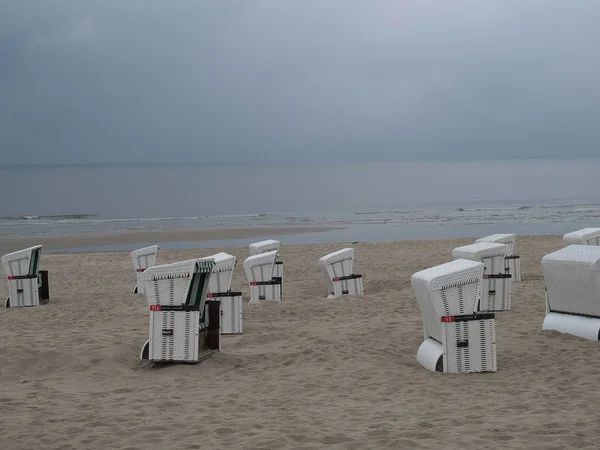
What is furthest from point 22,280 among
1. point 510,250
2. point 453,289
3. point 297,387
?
point 510,250

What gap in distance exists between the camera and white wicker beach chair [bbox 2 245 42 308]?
510 inches

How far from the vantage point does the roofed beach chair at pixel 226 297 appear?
9508 mm

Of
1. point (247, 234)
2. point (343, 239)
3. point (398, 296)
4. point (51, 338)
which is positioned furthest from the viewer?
point (247, 234)

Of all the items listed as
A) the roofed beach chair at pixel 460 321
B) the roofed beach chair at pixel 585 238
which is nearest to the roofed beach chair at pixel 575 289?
the roofed beach chair at pixel 460 321

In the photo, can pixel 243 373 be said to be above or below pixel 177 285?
below

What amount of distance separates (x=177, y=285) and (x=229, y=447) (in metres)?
2.80

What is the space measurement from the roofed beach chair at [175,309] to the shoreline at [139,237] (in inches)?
869

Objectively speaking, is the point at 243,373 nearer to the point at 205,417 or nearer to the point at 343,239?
the point at 205,417

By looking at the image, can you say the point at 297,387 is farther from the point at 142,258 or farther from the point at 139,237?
the point at 139,237

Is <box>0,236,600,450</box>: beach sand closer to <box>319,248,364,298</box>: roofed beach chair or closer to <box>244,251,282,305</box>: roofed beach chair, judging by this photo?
<box>244,251,282,305</box>: roofed beach chair

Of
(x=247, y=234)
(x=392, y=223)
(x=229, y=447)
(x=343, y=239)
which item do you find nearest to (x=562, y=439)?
(x=229, y=447)

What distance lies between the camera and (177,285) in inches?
294

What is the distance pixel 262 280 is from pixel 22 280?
14.6 ft

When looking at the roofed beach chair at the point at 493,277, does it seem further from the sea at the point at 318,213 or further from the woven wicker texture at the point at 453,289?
the sea at the point at 318,213
